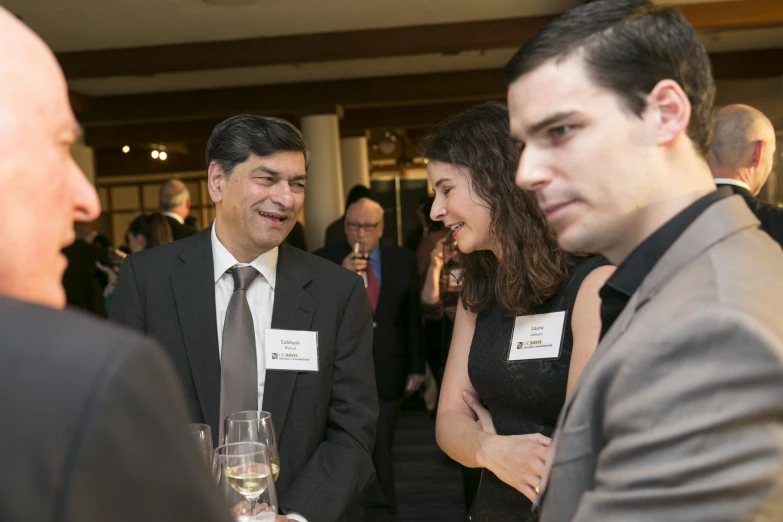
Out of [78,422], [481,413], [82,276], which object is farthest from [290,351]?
[82,276]

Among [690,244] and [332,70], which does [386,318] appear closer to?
[690,244]

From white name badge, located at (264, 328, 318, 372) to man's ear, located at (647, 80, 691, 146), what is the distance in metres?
1.20

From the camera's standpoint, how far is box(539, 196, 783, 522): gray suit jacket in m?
0.74

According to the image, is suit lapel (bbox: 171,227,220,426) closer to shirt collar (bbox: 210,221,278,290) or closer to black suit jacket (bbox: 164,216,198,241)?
shirt collar (bbox: 210,221,278,290)


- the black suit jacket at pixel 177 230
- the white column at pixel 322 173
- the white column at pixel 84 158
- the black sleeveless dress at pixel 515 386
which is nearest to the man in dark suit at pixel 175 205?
the black suit jacket at pixel 177 230

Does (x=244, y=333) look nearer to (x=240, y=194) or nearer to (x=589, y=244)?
(x=240, y=194)

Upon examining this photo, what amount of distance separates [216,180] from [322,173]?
7.82 metres

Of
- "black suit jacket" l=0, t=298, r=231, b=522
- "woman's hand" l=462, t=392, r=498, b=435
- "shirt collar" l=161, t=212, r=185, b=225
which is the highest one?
"shirt collar" l=161, t=212, r=185, b=225

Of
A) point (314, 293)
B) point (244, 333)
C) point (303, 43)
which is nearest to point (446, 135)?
point (314, 293)

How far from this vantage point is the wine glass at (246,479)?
117 cm

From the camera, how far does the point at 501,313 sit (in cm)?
189

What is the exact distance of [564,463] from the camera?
0.92 m

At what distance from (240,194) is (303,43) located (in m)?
5.69

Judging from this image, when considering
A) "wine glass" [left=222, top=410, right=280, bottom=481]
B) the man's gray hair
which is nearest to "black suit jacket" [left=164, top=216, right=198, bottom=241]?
the man's gray hair
